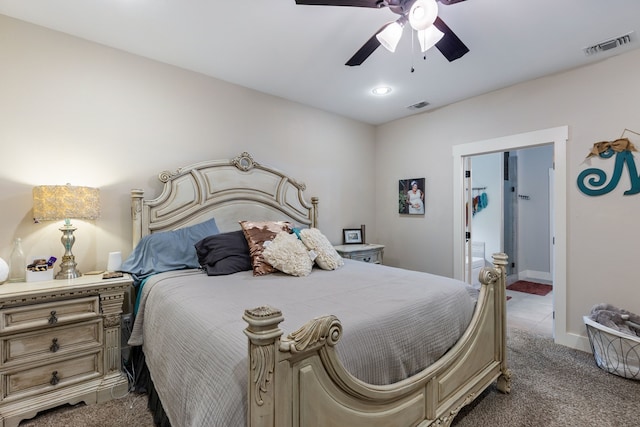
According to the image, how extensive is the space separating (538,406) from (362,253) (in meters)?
2.07

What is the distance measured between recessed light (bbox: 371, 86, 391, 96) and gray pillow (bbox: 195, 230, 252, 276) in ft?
6.93

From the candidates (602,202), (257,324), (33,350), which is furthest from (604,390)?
(33,350)

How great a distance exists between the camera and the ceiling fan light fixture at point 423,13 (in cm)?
155

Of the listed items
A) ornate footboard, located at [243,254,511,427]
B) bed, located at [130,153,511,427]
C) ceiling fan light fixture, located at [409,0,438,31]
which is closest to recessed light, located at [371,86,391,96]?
ceiling fan light fixture, located at [409,0,438,31]

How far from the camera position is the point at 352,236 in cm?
404

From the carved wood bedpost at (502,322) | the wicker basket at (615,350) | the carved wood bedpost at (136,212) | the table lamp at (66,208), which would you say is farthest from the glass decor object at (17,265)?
the wicker basket at (615,350)

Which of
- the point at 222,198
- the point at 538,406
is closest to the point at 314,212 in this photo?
the point at 222,198

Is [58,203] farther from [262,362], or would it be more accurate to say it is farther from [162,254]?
[262,362]

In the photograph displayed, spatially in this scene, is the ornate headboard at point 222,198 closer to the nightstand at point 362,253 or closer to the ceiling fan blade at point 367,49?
the nightstand at point 362,253

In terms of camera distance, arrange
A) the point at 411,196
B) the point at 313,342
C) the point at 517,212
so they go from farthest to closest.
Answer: the point at 517,212
the point at 411,196
the point at 313,342

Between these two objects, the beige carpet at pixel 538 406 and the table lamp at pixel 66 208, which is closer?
the beige carpet at pixel 538 406

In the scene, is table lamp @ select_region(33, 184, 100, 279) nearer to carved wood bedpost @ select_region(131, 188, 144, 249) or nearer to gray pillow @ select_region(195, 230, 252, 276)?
carved wood bedpost @ select_region(131, 188, 144, 249)

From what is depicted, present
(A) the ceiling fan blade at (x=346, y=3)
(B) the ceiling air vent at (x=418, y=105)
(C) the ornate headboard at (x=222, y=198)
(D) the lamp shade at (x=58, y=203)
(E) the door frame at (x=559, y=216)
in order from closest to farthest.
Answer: (A) the ceiling fan blade at (x=346, y=3)
(D) the lamp shade at (x=58, y=203)
(C) the ornate headboard at (x=222, y=198)
(E) the door frame at (x=559, y=216)
(B) the ceiling air vent at (x=418, y=105)

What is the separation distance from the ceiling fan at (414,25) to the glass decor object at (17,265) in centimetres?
241
